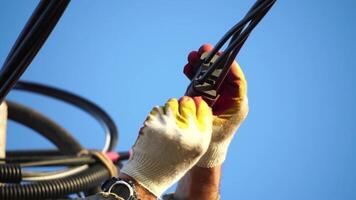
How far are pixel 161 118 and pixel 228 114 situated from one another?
1.18 feet

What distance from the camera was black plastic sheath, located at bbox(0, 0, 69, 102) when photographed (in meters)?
1.47

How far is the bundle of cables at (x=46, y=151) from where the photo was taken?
152 centimetres

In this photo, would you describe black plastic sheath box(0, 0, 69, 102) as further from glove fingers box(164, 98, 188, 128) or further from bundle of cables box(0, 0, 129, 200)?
glove fingers box(164, 98, 188, 128)

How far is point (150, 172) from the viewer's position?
1765mm

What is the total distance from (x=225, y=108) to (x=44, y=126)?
2.11 metres

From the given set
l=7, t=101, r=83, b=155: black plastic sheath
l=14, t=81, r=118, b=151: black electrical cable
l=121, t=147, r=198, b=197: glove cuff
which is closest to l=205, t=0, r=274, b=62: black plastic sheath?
l=121, t=147, r=198, b=197: glove cuff

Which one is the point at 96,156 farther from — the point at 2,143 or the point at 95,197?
the point at 95,197

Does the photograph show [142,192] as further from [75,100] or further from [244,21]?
[75,100]

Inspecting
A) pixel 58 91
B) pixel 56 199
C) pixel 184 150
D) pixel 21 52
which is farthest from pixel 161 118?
pixel 58 91

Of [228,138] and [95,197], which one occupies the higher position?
[228,138]

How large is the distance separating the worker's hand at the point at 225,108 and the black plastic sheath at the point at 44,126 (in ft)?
5.98

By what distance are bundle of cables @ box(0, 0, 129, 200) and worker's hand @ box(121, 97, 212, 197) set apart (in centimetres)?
48

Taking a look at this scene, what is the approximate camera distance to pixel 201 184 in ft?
6.97

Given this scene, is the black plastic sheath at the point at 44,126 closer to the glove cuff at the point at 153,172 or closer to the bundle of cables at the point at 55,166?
the bundle of cables at the point at 55,166
